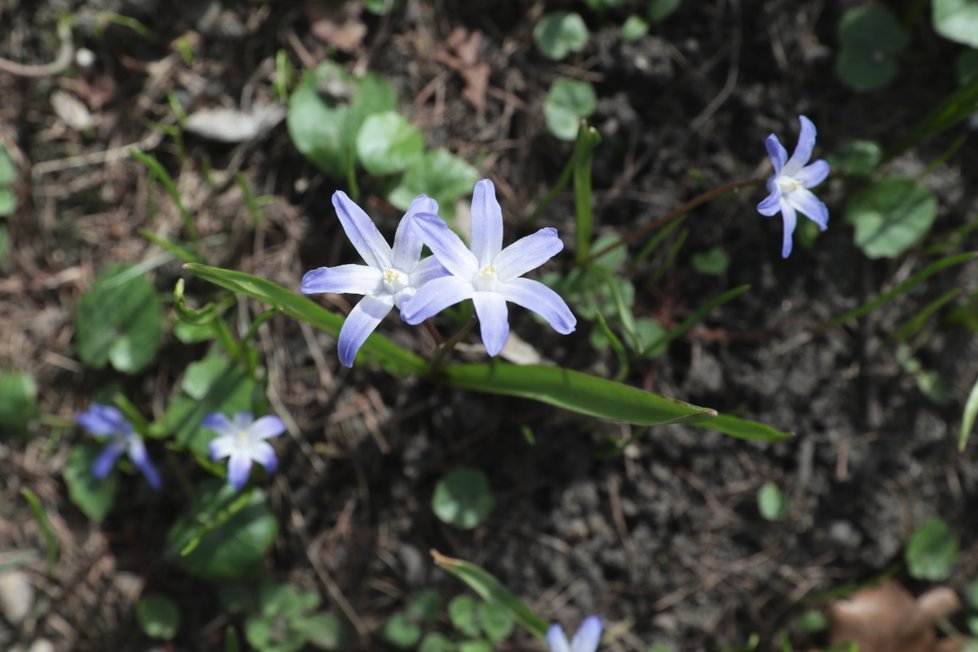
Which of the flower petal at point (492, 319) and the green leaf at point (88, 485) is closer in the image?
the flower petal at point (492, 319)

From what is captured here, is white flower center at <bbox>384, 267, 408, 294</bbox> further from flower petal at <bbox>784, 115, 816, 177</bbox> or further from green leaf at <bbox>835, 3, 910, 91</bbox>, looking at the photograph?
green leaf at <bbox>835, 3, 910, 91</bbox>

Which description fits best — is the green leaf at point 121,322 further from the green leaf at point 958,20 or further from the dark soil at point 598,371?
the green leaf at point 958,20

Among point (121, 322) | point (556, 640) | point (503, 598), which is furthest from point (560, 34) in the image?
point (556, 640)

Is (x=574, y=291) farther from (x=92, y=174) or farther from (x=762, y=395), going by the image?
(x=92, y=174)

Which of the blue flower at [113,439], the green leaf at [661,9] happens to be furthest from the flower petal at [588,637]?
the green leaf at [661,9]

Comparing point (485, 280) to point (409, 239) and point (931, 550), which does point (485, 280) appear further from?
point (931, 550)

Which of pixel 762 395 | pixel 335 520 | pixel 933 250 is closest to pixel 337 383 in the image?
pixel 335 520
